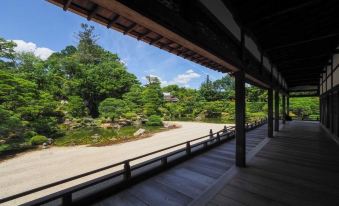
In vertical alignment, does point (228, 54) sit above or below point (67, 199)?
above

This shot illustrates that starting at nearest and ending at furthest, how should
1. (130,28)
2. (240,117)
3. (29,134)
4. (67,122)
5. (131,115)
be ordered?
(130,28)
(240,117)
(29,134)
(67,122)
(131,115)

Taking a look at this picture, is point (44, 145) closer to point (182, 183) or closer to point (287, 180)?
point (182, 183)

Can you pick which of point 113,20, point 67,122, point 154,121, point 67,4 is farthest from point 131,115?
point 67,4

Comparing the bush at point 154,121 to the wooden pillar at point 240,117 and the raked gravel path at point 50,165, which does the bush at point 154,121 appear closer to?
the raked gravel path at point 50,165

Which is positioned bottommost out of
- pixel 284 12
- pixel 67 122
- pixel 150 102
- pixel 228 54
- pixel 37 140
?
pixel 37 140

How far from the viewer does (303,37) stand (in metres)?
4.81

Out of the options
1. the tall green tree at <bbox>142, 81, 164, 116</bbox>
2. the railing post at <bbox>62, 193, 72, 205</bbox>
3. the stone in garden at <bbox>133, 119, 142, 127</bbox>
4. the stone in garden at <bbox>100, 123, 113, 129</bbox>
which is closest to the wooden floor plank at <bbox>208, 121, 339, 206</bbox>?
the railing post at <bbox>62, 193, 72, 205</bbox>

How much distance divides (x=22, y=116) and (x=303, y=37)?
758 inches

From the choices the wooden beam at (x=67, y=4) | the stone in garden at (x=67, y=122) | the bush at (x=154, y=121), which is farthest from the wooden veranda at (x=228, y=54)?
the stone in garden at (x=67, y=122)

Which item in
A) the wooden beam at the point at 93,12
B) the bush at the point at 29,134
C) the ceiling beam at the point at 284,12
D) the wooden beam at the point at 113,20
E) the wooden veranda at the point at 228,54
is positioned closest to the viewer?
the wooden beam at the point at 93,12

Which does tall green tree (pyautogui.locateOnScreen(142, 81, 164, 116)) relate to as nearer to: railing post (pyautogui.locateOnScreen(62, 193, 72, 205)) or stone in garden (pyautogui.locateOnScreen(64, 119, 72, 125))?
stone in garden (pyautogui.locateOnScreen(64, 119, 72, 125))

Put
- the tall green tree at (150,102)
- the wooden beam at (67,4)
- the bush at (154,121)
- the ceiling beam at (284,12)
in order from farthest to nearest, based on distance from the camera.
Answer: the tall green tree at (150,102), the bush at (154,121), the ceiling beam at (284,12), the wooden beam at (67,4)

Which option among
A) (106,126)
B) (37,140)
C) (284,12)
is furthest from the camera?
(106,126)

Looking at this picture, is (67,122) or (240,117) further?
(67,122)
